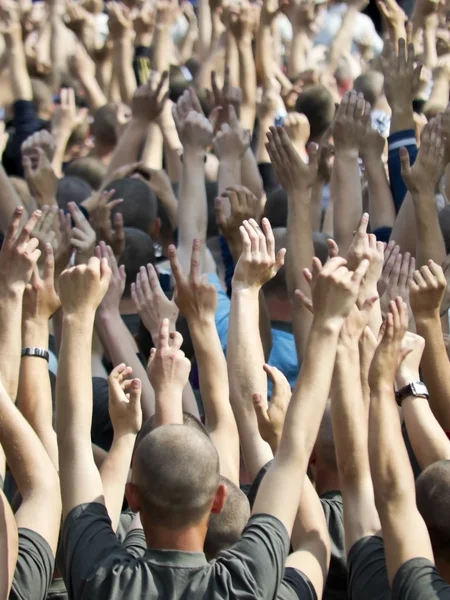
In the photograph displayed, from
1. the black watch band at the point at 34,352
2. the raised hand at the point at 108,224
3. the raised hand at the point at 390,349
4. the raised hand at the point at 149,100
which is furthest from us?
the raised hand at the point at 149,100

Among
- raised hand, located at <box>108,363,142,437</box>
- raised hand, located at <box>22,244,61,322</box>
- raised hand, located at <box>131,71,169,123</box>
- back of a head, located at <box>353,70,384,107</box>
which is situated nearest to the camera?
raised hand, located at <box>108,363,142,437</box>

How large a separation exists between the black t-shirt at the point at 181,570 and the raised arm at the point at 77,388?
0.71 ft

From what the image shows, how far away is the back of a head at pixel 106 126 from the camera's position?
7.71 m

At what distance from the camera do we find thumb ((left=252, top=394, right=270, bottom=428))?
11.6 feet

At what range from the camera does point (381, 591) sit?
2.98m

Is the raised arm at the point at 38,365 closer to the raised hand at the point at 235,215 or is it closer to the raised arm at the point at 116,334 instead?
the raised arm at the point at 116,334

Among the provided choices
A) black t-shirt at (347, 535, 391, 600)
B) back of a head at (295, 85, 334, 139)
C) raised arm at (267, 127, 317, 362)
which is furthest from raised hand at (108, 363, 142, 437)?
back of a head at (295, 85, 334, 139)

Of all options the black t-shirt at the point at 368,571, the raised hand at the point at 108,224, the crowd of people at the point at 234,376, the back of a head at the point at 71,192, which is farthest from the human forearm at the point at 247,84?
the black t-shirt at the point at 368,571

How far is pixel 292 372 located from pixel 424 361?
1054 millimetres

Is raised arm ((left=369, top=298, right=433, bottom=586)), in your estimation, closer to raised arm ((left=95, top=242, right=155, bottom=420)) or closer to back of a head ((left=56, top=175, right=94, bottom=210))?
raised arm ((left=95, top=242, right=155, bottom=420))

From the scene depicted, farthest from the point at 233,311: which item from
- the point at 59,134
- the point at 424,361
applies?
the point at 59,134

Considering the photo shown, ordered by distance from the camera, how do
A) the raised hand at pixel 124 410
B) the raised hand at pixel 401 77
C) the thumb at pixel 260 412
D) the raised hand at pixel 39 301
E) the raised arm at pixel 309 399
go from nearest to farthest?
1. the raised arm at pixel 309 399
2. the thumb at pixel 260 412
3. the raised hand at pixel 124 410
4. the raised hand at pixel 39 301
5. the raised hand at pixel 401 77

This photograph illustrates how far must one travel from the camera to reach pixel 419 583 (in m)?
2.80

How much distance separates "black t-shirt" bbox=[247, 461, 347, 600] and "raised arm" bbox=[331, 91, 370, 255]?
75.0 inches
